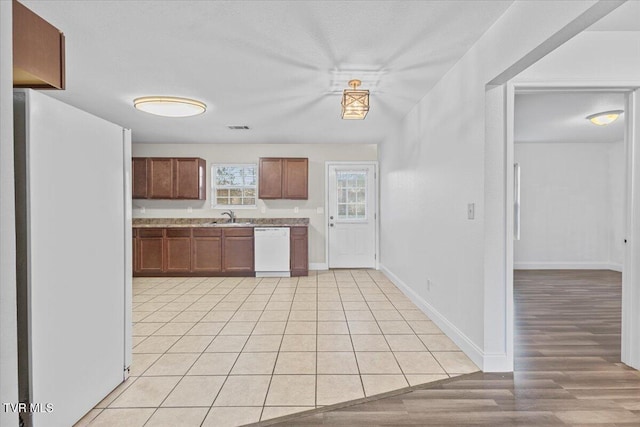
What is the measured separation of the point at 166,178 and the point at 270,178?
1.79 m

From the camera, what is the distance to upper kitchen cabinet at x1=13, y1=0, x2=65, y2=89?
4.50 feet

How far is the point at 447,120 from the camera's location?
3188 mm

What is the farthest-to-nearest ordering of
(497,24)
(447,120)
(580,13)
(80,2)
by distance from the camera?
(447,120) → (497,24) → (80,2) → (580,13)

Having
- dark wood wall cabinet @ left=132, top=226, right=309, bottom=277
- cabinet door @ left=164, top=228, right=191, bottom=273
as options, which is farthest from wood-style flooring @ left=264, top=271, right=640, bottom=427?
cabinet door @ left=164, top=228, right=191, bottom=273

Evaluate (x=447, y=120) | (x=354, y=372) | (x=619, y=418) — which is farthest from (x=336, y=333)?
(x=447, y=120)

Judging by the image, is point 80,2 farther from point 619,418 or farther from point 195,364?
point 619,418

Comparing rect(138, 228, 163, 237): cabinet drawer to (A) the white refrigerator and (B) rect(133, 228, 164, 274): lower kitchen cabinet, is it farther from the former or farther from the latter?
(A) the white refrigerator

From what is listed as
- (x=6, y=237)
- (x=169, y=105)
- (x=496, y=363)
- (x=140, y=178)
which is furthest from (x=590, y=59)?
(x=140, y=178)

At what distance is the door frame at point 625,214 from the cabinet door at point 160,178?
208 inches

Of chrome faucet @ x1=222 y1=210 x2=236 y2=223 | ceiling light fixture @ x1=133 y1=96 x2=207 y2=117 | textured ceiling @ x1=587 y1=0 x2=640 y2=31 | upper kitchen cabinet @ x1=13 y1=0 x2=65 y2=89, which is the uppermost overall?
textured ceiling @ x1=587 y1=0 x2=640 y2=31

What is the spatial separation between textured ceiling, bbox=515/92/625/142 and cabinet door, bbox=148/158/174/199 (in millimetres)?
5345

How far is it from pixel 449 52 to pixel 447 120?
62 cm

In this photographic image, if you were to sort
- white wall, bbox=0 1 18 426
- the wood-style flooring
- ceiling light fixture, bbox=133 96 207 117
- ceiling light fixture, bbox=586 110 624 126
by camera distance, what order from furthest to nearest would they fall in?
1. ceiling light fixture, bbox=586 110 624 126
2. ceiling light fixture, bbox=133 96 207 117
3. the wood-style flooring
4. white wall, bbox=0 1 18 426

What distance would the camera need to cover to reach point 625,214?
8.55 feet
